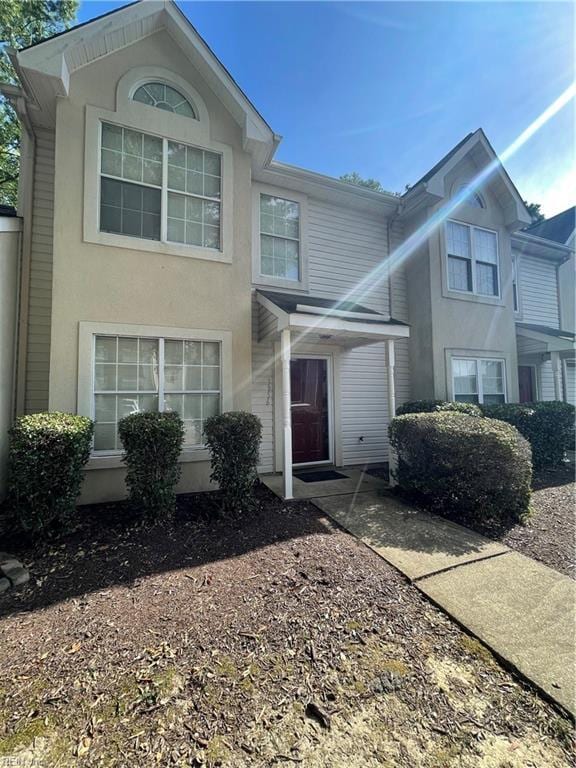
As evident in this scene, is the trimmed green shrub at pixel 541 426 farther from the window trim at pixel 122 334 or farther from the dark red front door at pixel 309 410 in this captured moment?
the window trim at pixel 122 334

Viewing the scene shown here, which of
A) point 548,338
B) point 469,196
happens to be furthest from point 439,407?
point 469,196

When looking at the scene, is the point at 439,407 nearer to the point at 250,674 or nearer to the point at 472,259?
the point at 472,259

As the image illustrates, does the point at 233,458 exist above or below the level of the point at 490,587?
above

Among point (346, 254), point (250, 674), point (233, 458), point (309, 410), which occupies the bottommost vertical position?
point (250, 674)

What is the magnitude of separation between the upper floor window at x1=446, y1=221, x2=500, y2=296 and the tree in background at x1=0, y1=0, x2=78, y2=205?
1293 centimetres

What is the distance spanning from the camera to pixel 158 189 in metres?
5.79

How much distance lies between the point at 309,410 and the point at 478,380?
180 inches

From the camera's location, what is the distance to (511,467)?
4859mm

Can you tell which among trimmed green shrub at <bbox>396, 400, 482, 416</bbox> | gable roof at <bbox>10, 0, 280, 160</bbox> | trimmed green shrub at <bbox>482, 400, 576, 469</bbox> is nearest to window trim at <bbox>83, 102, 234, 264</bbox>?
gable roof at <bbox>10, 0, 280, 160</bbox>

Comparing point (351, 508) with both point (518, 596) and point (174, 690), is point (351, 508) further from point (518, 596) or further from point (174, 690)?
point (174, 690)

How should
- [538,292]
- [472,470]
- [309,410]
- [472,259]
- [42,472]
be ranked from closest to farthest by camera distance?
[42,472] → [472,470] → [309,410] → [472,259] → [538,292]

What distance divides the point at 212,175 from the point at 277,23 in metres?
4.10

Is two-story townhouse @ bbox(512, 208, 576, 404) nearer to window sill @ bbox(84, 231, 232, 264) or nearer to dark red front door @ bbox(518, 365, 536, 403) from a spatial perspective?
dark red front door @ bbox(518, 365, 536, 403)

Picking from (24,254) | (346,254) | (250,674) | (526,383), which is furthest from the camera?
(526,383)
